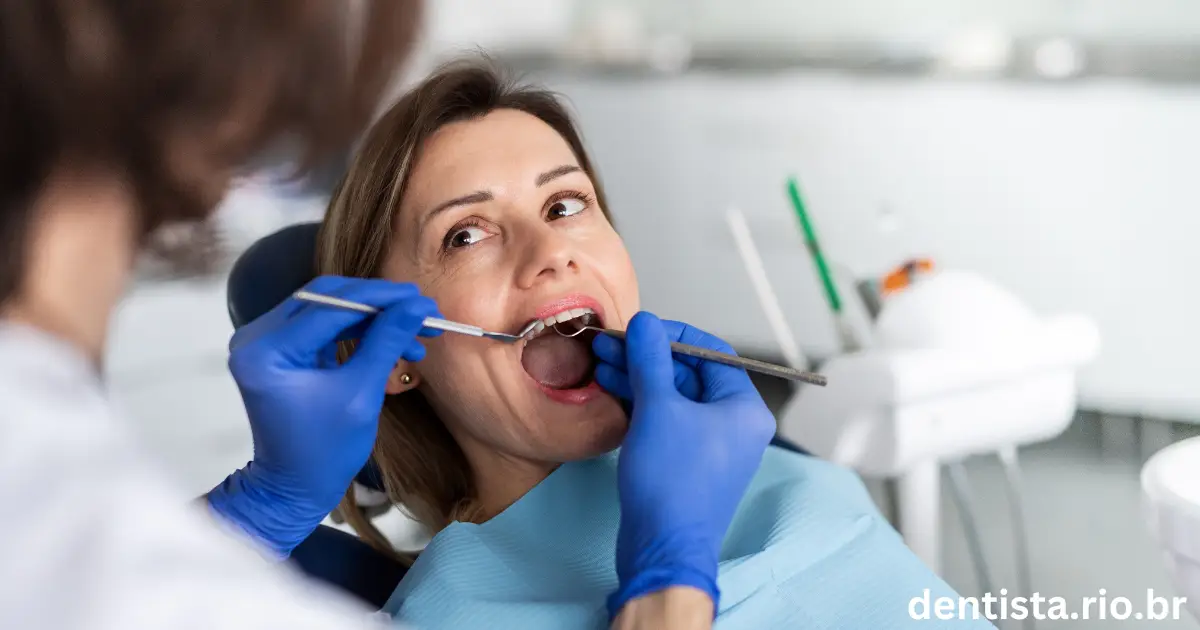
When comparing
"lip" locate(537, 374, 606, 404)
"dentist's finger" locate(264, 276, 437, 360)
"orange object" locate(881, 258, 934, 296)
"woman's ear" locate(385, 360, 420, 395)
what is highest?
"dentist's finger" locate(264, 276, 437, 360)

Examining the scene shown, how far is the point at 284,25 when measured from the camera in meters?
0.58

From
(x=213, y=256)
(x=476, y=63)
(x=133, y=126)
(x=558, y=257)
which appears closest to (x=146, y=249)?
(x=133, y=126)

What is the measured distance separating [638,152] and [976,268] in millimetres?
1092

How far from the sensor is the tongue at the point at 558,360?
1281 millimetres

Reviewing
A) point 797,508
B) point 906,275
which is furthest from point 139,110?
point 906,275

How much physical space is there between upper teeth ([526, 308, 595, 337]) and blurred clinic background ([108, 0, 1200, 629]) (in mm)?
934

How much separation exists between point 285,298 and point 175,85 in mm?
769

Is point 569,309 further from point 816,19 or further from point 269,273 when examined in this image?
point 816,19

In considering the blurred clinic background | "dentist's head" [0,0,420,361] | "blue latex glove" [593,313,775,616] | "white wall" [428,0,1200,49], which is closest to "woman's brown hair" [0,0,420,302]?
"dentist's head" [0,0,420,361]

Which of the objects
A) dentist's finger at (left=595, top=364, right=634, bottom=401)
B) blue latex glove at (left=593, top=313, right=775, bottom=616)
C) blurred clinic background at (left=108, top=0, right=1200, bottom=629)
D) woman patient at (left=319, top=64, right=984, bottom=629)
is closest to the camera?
blue latex glove at (left=593, top=313, right=775, bottom=616)

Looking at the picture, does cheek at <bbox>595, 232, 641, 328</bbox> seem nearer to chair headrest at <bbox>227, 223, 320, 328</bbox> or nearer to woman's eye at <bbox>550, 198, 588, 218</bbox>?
woman's eye at <bbox>550, 198, 588, 218</bbox>

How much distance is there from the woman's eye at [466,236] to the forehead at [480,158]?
4 cm

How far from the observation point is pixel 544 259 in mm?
1147

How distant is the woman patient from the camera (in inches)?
A: 41.9
